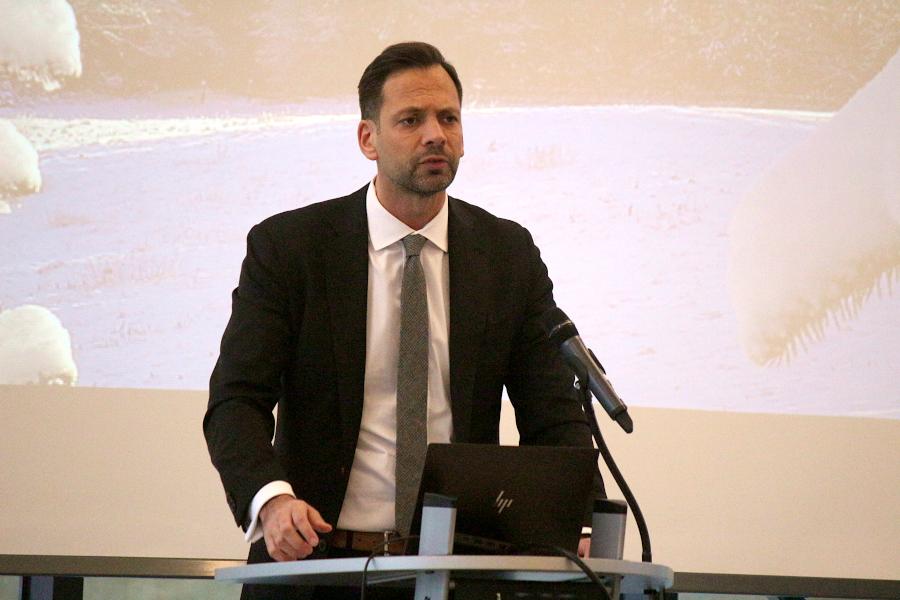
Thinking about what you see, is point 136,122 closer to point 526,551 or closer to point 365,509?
point 365,509

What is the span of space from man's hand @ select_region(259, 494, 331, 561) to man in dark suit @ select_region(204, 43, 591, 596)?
0.62ft

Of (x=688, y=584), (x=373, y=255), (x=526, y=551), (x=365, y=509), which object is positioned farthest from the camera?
(x=688, y=584)

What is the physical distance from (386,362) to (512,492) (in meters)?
0.65

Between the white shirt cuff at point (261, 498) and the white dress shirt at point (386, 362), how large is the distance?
0.85 ft

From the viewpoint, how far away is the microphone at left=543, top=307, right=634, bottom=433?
6.20 feet

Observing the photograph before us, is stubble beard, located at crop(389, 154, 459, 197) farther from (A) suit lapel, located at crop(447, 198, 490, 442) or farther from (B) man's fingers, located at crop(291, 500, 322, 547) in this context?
(B) man's fingers, located at crop(291, 500, 322, 547)

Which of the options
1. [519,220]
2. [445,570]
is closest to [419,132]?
[445,570]

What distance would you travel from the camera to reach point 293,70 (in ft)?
12.1

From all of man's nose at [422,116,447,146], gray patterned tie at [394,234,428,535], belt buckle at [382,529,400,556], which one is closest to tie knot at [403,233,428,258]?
gray patterned tie at [394,234,428,535]

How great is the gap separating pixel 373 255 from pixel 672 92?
5.59ft

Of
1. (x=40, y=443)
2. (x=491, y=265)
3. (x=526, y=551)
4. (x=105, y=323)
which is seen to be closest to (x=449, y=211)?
(x=491, y=265)

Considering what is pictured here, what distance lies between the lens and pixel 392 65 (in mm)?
2645

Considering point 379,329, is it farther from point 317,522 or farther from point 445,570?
point 445,570

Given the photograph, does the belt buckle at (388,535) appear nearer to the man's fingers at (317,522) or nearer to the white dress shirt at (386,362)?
the white dress shirt at (386,362)
